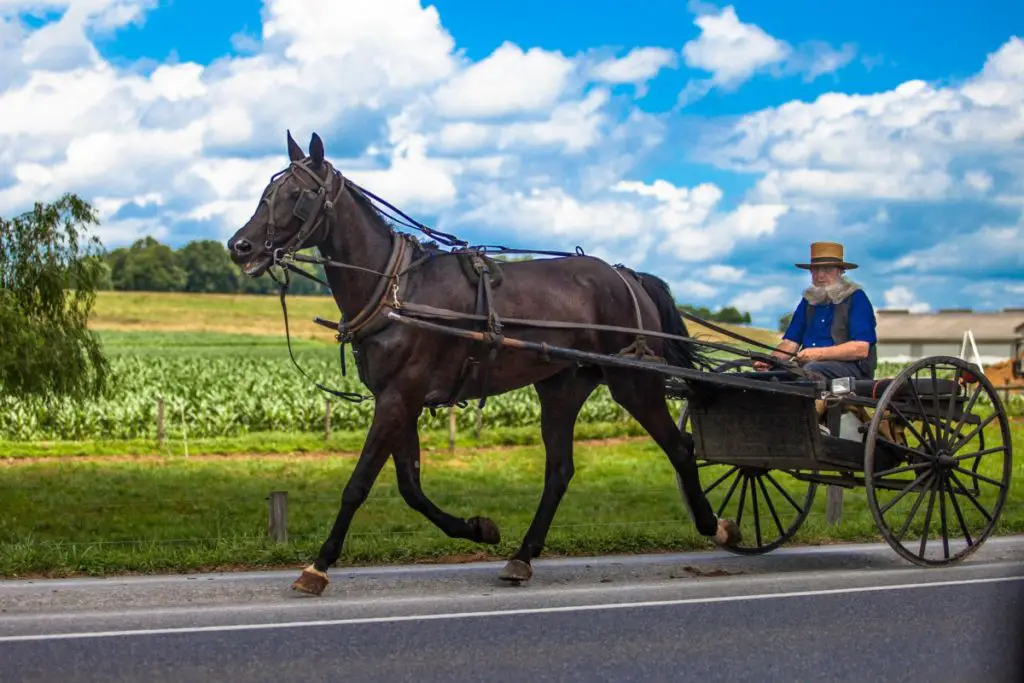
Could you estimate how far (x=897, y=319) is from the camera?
90.4 meters

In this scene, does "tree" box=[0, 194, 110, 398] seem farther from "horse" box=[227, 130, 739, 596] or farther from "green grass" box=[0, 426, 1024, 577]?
"horse" box=[227, 130, 739, 596]

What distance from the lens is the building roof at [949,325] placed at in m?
84.9

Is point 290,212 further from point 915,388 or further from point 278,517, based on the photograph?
point 915,388

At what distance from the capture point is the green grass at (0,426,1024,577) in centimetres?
997

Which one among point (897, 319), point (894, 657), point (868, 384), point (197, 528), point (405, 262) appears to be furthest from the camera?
point (897, 319)

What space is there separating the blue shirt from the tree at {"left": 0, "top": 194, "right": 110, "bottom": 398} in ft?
25.6

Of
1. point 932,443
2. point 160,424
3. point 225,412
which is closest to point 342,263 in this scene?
point 932,443

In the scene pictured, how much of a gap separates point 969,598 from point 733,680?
2.67 metres

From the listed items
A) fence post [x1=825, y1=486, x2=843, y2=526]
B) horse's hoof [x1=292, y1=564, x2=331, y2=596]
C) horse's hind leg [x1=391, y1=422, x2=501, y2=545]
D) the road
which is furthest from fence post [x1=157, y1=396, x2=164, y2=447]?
horse's hoof [x1=292, y1=564, x2=331, y2=596]

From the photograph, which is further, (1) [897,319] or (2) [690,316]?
(1) [897,319]

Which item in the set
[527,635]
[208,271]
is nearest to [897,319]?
[208,271]

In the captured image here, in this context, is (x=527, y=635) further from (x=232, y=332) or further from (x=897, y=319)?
(x=897, y=319)

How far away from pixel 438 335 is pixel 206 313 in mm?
81359

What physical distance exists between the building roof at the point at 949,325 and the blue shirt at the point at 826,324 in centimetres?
7731
